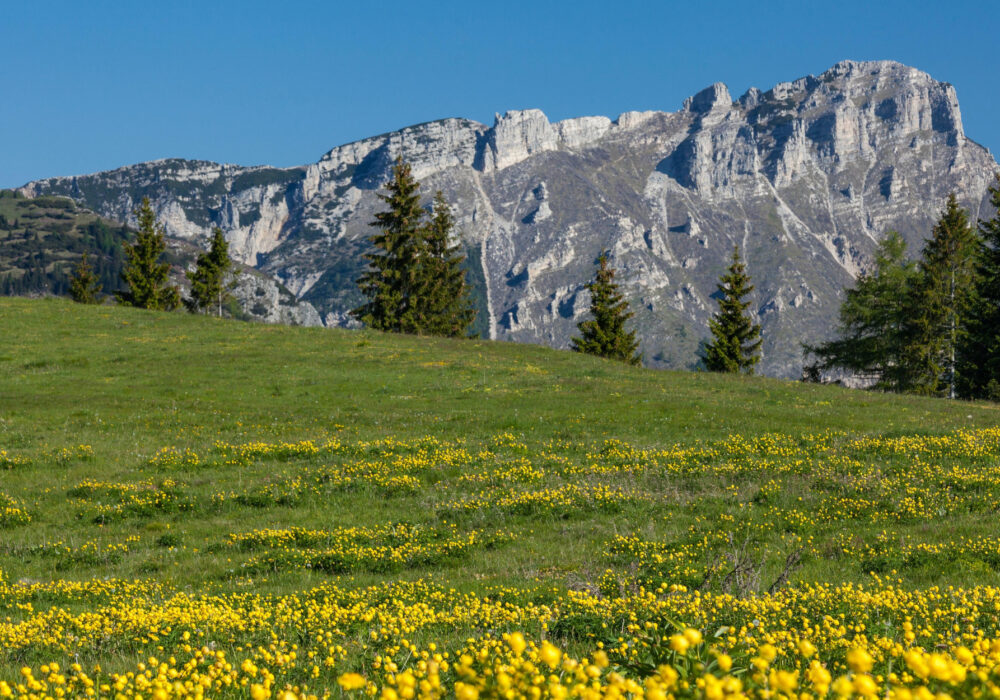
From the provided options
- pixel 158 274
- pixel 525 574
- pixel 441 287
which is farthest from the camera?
→ pixel 158 274

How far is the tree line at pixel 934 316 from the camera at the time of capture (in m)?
59.1

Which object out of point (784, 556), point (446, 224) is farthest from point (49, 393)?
point (446, 224)

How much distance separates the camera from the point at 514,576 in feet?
46.0

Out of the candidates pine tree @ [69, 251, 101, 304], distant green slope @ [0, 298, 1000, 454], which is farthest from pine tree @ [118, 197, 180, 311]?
distant green slope @ [0, 298, 1000, 454]

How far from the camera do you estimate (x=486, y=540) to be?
1662 centimetres

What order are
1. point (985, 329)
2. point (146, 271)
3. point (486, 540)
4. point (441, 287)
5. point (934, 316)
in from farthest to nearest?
point (146, 271) → point (441, 287) → point (934, 316) → point (985, 329) → point (486, 540)

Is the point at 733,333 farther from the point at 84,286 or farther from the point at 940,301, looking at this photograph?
the point at 84,286

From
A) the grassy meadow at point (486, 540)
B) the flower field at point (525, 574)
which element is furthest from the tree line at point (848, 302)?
the flower field at point (525, 574)

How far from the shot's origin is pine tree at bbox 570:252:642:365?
78.0 meters

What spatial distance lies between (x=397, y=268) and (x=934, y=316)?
53.4 meters

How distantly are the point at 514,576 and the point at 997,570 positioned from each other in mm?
9133

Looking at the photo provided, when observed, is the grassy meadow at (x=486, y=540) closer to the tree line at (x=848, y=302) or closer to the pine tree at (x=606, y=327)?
the tree line at (x=848, y=302)

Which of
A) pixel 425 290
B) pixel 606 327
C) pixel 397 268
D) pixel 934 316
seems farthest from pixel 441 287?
pixel 934 316

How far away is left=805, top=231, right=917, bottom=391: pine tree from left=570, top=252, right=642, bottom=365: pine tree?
2076 centimetres
